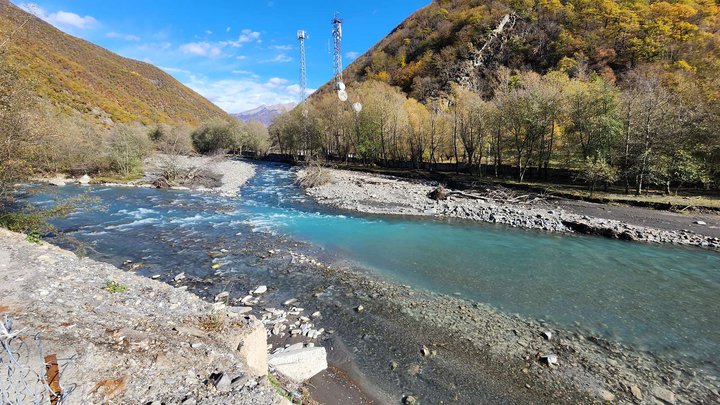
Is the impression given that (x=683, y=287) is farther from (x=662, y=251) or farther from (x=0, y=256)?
(x=0, y=256)

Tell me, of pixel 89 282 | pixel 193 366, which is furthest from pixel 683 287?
pixel 89 282

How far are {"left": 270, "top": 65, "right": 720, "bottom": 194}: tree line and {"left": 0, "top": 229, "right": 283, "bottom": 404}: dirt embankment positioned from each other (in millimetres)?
31643

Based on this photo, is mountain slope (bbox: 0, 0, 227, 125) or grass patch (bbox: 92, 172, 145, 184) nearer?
grass patch (bbox: 92, 172, 145, 184)

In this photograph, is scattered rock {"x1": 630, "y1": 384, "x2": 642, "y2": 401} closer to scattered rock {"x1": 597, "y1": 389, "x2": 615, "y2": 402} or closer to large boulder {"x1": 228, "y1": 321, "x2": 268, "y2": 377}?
scattered rock {"x1": 597, "y1": 389, "x2": 615, "y2": 402}

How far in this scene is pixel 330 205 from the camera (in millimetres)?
28000

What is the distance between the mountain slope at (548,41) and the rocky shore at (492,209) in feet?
130

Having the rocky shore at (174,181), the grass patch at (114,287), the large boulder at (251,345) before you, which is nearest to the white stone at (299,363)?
the large boulder at (251,345)

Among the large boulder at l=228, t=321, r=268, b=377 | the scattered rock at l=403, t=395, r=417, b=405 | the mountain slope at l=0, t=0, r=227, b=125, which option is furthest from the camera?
the mountain slope at l=0, t=0, r=227, b=125

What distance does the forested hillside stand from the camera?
1055 inches

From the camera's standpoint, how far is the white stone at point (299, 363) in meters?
7.24

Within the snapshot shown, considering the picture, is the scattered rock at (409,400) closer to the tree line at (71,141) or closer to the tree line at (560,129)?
the tree line at (71,141)

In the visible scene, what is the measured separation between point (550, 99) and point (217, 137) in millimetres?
85340

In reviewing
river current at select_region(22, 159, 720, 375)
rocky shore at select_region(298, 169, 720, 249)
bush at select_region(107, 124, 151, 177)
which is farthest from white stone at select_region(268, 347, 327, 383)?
bush at select_region(107, 124, 151, 177)

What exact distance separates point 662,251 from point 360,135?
4423cm
